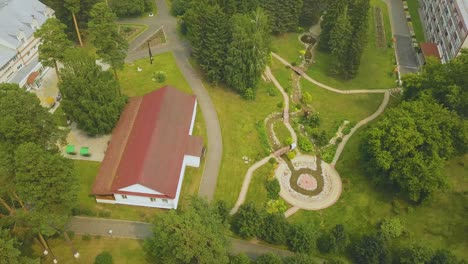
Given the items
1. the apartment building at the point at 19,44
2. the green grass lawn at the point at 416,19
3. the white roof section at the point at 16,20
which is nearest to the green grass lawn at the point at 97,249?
the apartment building at the point at 19,44

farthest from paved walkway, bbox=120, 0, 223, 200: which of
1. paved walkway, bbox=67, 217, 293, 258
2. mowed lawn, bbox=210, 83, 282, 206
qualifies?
paved walkway, bbox=67, 217, 293, 258

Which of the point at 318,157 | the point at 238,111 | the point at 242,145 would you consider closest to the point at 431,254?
the point at 318,157

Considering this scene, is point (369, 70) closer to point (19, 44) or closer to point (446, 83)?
point (446, 83)

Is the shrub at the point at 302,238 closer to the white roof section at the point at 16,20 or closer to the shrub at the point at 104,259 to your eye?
the shrub at the point at 104,259

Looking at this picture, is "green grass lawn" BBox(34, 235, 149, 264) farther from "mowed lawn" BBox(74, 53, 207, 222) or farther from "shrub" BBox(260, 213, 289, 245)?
"shrub" BBox(260, 213, 289, 245)

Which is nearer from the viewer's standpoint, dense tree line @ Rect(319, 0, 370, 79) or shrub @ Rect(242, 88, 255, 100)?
shrub @ Rect(242, 88, 255, 100)

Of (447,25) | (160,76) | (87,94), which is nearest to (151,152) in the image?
(87,94)
